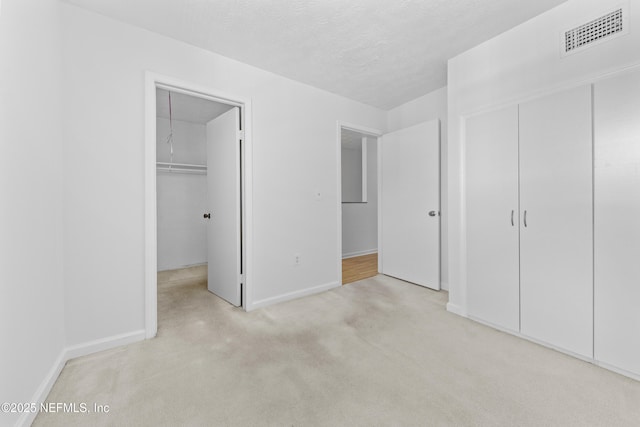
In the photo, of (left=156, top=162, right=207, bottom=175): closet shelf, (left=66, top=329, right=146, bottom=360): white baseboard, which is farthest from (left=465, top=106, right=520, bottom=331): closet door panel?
(left=156, top=162, right=207, bottom=175): closet shelf

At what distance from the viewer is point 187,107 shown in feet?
12.7

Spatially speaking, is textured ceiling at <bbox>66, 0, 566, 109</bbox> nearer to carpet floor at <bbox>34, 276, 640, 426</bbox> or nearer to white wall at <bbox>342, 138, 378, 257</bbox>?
carpet floor at <bbox>34, 276, 640, 426</bbox>

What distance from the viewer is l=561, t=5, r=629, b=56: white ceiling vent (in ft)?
5.48

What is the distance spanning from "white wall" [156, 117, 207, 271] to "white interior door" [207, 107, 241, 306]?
5.44 feet

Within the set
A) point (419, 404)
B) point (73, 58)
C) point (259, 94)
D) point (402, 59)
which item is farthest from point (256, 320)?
point (402, 59)

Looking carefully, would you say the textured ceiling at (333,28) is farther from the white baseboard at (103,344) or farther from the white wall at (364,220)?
the white wall at (364,220)

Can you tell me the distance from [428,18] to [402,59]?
60cm

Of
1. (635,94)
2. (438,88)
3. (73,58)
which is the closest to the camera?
(635,94)

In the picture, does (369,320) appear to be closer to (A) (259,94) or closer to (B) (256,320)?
(B) (256,320)

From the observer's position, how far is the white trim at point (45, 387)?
1.25 metres

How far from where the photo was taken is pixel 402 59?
2.62 meters

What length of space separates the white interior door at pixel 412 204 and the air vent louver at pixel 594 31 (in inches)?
56.4

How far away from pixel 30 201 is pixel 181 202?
3376 millimetres

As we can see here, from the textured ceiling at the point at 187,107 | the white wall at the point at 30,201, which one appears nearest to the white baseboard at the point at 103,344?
the white wall at the point at 30,201
